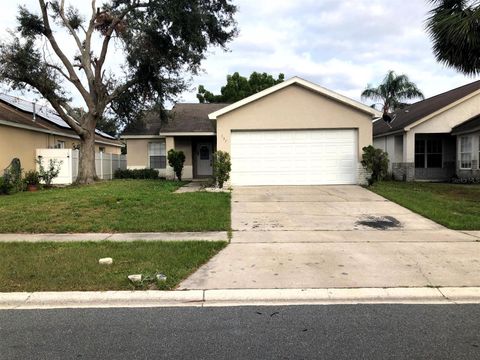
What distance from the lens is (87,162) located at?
21516 mm

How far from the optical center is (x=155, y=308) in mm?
5648

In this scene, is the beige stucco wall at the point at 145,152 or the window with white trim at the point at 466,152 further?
the beige stucco wall at the point at 145,152

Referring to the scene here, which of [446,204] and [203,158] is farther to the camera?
[203,158]

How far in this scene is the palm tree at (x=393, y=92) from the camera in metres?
34.9

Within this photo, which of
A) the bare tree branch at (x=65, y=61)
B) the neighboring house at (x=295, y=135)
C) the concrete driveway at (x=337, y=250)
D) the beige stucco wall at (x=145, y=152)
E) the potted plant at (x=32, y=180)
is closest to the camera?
the concrete driveway at (x=337, y=250)

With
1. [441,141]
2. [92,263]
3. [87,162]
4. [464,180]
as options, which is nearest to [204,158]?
[87,162]

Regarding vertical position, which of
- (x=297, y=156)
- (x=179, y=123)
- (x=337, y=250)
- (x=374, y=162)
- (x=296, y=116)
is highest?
(x=179, y=123)

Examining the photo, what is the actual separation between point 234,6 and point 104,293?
64.6 ft

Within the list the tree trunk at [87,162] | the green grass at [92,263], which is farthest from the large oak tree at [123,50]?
the green grass at [92,263]

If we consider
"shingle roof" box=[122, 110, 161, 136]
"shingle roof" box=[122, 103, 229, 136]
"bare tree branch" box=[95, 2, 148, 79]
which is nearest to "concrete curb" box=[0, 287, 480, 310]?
"bare tree branch" box=[95, 2, 148, 79]

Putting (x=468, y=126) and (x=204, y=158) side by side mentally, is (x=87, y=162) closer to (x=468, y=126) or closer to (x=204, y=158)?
(x=204, y=158)

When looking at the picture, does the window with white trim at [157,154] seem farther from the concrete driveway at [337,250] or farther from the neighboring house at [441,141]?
the concrete driveway at [337,250]

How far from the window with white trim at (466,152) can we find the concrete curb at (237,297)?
58.0 feet

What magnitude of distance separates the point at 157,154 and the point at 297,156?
32.2ft
